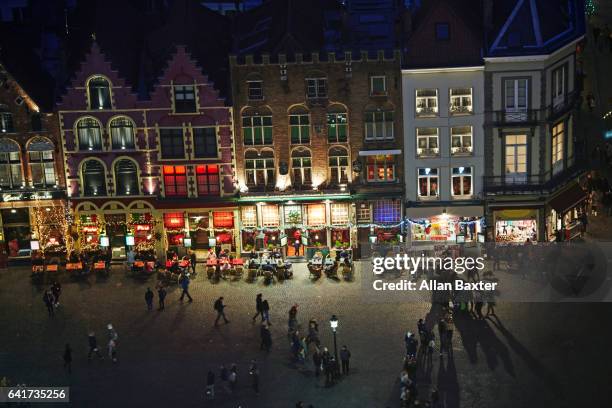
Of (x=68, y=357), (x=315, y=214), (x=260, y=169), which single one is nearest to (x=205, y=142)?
(x=260, y=169)

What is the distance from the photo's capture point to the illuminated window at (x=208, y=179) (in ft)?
188

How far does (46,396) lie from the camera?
129 feet

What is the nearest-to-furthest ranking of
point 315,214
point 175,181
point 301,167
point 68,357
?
point 68,357 → point 301,167 → point 315,214 → point 175,181

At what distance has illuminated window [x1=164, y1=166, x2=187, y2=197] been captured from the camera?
189 feet

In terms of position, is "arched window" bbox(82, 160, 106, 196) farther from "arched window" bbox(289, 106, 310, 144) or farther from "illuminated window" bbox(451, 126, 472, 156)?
"illuminated window" bbox(451, 126, 472, 156)

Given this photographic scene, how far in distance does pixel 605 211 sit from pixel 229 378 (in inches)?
1277

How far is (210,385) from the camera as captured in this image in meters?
37.9

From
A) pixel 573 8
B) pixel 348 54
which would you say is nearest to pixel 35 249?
pixel 348 54

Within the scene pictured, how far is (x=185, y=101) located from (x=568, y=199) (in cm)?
2531

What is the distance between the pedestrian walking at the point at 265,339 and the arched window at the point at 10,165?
23623 millimetres

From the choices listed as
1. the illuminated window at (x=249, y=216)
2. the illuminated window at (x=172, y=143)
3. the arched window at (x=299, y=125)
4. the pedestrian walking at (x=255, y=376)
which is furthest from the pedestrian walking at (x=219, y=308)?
the arched window at (x=299, y=125)

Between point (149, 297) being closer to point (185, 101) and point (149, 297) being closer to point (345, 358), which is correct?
point (345, 358)

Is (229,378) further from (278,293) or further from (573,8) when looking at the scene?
(573,8)

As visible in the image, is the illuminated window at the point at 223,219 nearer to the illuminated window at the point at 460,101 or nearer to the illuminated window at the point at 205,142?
the illuminated window at the point at 205,142
